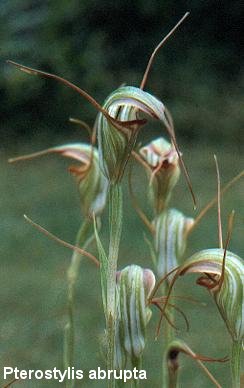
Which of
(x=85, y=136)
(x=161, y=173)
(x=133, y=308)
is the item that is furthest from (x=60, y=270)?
(x=133, y=308)

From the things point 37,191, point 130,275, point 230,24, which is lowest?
point 37,191

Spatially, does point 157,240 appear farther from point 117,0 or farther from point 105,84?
point 117,0

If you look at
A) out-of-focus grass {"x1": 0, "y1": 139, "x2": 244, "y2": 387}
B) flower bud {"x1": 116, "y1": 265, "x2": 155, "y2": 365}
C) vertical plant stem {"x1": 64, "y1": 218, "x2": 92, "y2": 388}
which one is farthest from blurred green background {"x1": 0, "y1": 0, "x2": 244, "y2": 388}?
flower bud {"x1": 116, "y1": 265, "x2": 155, "y2": 365}

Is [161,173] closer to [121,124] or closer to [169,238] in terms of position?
[169,238]

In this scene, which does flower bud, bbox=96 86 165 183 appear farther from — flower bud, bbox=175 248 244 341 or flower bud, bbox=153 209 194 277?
flower bud, bbox=153 209 194 277

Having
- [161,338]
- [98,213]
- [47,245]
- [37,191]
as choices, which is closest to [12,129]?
[37,191]
